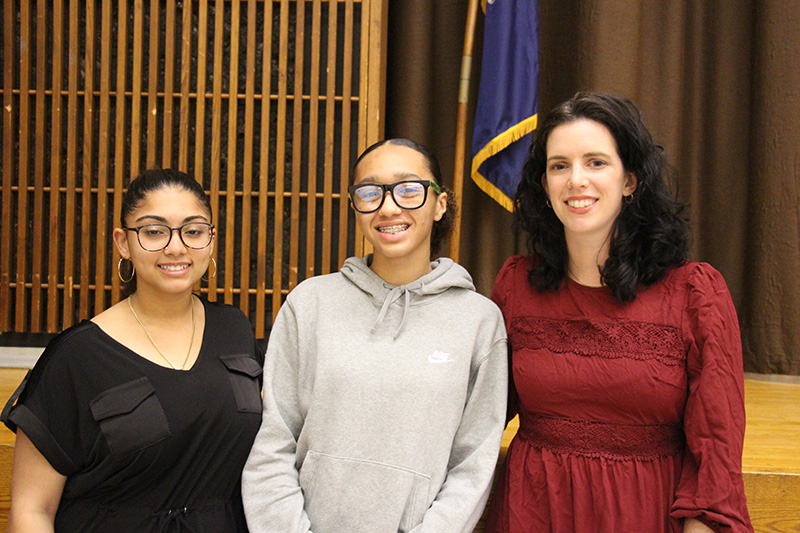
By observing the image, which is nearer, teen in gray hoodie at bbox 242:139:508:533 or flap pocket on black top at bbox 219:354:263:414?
teen in gray hoodie at bbox 242:139:508:533

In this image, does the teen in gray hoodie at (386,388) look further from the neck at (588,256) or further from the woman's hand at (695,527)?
the woman's hand at (695,527)

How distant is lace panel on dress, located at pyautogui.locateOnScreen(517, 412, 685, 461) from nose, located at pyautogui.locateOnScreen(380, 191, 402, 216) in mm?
612

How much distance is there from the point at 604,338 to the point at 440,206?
52cm

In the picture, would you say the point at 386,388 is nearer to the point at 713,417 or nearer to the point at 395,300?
the point at 395,300

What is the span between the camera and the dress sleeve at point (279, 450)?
1466mm

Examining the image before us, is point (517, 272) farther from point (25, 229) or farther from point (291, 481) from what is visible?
point (25, 229)

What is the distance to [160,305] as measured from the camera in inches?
65.3

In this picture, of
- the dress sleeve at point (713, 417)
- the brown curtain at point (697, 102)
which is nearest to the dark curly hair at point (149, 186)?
the dress sleeve at point (713, 417)

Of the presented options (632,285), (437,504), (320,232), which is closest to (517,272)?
(632,285)

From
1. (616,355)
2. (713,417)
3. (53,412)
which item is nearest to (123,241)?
(53,412)

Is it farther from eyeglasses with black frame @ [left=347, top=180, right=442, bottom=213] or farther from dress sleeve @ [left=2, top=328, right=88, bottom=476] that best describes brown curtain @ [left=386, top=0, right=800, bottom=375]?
dress sleeve @ [left=2, top=328, right=88, bottom=476]

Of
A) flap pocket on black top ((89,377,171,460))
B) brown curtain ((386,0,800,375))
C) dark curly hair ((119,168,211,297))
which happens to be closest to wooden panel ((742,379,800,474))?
brown curtain ((386,0,800,375))

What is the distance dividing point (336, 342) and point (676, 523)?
2.76 feet

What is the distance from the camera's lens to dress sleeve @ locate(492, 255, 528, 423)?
1723mm
